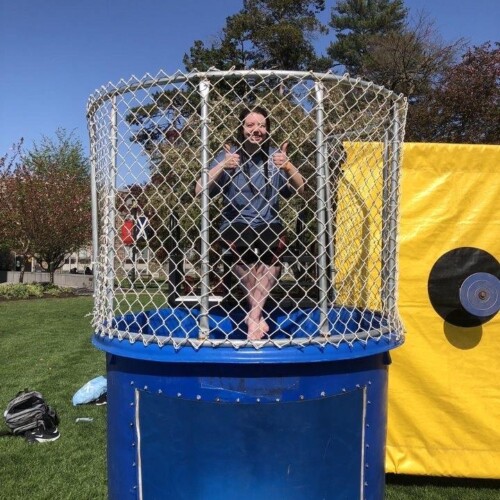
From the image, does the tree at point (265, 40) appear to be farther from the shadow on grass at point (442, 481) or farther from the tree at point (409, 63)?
the shadow on grass at point (442, 481)

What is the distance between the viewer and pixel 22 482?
4.12m

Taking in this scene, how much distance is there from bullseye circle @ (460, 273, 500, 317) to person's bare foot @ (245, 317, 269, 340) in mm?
1779

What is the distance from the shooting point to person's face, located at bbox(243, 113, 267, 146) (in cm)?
246

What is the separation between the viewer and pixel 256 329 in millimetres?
2506

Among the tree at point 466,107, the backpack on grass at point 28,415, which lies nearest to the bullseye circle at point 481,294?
the backpack on grass at point 28,415

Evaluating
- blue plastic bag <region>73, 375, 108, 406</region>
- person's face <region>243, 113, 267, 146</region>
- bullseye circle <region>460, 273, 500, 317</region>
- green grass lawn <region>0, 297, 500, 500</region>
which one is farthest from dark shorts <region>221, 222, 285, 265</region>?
blue plastic bag <region>73, 375, 108, 406</region>

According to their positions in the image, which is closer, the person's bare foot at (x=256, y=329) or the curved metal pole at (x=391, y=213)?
the person's bare foot at (x=256, y=329)

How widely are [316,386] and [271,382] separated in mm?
179

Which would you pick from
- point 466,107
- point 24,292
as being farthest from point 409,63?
point 24,292

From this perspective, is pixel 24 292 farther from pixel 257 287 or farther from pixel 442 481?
pixel 257 287

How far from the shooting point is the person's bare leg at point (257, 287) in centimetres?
255

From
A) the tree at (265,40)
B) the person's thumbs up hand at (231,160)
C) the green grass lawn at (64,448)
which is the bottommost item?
the green grass lawn at (64,448)

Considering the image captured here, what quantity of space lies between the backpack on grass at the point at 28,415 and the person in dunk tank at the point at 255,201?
331 cm

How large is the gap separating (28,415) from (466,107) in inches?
556
